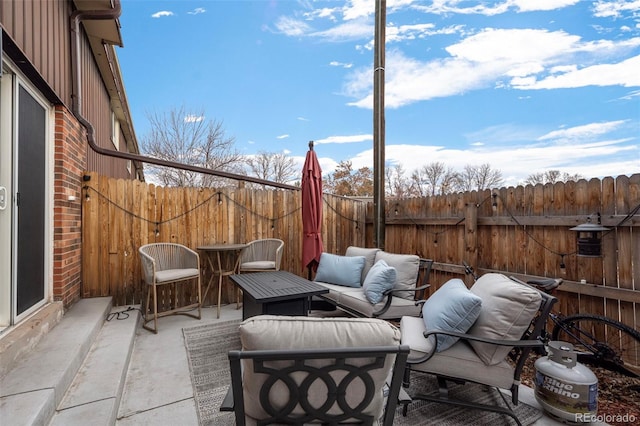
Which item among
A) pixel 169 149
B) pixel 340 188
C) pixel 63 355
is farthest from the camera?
pixel 340 188

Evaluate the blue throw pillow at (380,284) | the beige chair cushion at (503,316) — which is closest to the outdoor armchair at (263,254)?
the blue throw pillow at (380,284)

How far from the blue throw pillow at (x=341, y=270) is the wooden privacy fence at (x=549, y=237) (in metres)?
1.35

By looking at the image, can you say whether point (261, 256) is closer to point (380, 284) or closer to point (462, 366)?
point (380, 284)

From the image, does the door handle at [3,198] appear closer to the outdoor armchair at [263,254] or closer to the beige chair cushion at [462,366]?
the outdoor armchair at [263,254]

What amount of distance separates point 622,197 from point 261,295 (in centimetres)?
341

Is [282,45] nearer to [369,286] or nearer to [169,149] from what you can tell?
[169,149]

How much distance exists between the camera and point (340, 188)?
60.5 ft

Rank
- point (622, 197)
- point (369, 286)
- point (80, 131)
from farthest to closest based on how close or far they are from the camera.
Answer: point (80, 131), point (369, 286), point (622, 197)

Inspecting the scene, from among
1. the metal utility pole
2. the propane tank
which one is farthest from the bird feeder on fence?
the metal utility pole

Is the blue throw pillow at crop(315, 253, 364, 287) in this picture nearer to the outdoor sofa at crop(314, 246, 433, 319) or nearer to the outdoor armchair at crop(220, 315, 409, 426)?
the outdoor sofa at crop(314, 246, 433, 319)

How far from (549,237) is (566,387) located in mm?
1810

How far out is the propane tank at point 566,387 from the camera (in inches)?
79.0

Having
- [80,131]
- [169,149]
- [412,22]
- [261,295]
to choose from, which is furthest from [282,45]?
[261,295]

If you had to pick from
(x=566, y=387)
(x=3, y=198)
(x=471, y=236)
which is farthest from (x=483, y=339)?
(x=3, y=198)
